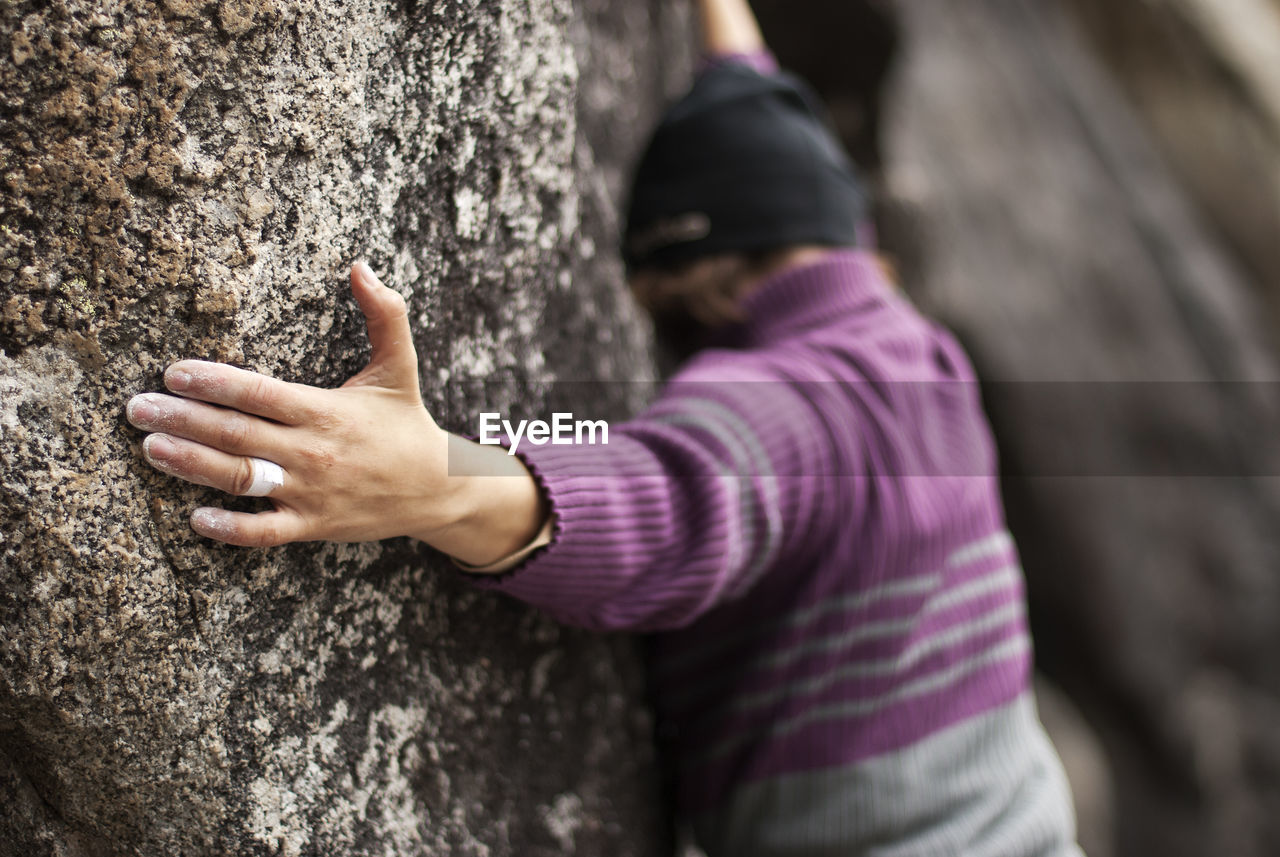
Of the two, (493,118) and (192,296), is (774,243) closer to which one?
(493,118)

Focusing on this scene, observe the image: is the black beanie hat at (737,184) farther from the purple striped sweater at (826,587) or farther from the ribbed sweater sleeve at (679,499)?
the ribbed sweater sleeve at (679,499)

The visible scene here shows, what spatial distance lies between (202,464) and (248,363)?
10 centimetres

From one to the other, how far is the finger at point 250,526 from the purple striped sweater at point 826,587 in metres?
0.19

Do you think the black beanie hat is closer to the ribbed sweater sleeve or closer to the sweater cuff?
the ribbed sweater sleeve

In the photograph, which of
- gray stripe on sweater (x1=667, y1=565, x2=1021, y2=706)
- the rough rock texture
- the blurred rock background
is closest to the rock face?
the blurred rock background

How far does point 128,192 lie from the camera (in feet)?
2.09

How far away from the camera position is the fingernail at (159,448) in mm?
621

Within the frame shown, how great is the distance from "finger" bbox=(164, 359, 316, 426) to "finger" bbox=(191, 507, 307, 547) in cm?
7

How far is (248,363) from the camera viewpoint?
2.23ft

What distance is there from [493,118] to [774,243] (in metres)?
0.44

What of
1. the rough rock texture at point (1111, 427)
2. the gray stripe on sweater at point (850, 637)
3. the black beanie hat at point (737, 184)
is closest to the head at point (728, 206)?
the black beanie hat at point (737, 184)

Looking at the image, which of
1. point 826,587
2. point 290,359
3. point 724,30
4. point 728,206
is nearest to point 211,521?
point 290,359

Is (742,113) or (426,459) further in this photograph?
(742,113)

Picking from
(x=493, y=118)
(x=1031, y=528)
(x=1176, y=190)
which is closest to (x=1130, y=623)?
(x=1031, y=528)
